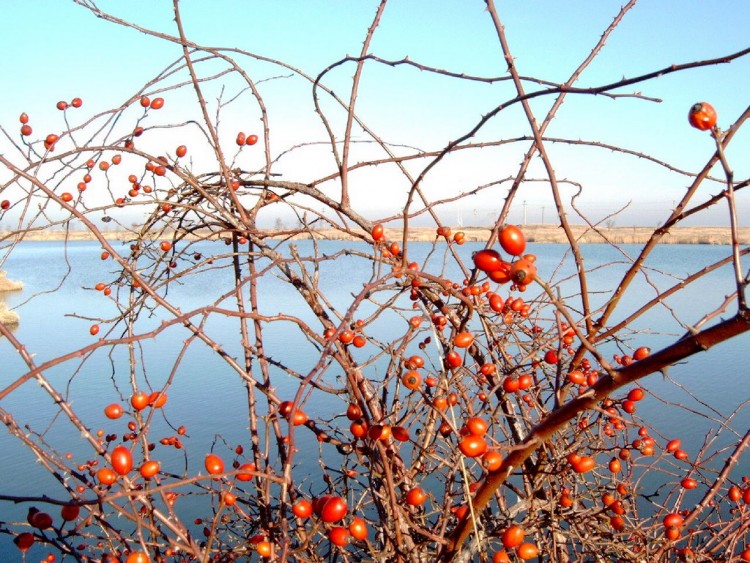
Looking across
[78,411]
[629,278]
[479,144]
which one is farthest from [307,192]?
[78,411]

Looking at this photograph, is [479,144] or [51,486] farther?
[51,486]

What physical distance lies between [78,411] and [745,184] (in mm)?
4670

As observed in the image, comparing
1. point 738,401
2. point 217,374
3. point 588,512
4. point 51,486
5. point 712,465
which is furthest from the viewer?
point 217,374

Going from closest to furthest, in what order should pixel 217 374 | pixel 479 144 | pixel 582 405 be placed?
pixel 582 405 < pixel 479 144 < pixel 217 374

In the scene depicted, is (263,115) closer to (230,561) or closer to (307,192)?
(307,192)

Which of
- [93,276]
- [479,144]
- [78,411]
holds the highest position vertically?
[93,276]

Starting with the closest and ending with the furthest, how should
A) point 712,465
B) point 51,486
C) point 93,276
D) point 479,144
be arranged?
point 479,144
point 51,486
point 712,465
point 93,276

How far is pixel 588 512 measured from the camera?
1380mm

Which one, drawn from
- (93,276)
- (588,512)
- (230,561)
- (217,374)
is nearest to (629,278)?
(588,512)

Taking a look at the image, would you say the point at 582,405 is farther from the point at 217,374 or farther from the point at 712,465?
the point at 217,374

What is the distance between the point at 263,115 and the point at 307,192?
230 millimetres

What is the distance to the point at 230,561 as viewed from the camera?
3.60 feet

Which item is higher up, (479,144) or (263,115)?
(263,115)

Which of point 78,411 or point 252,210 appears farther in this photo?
point 78,411
